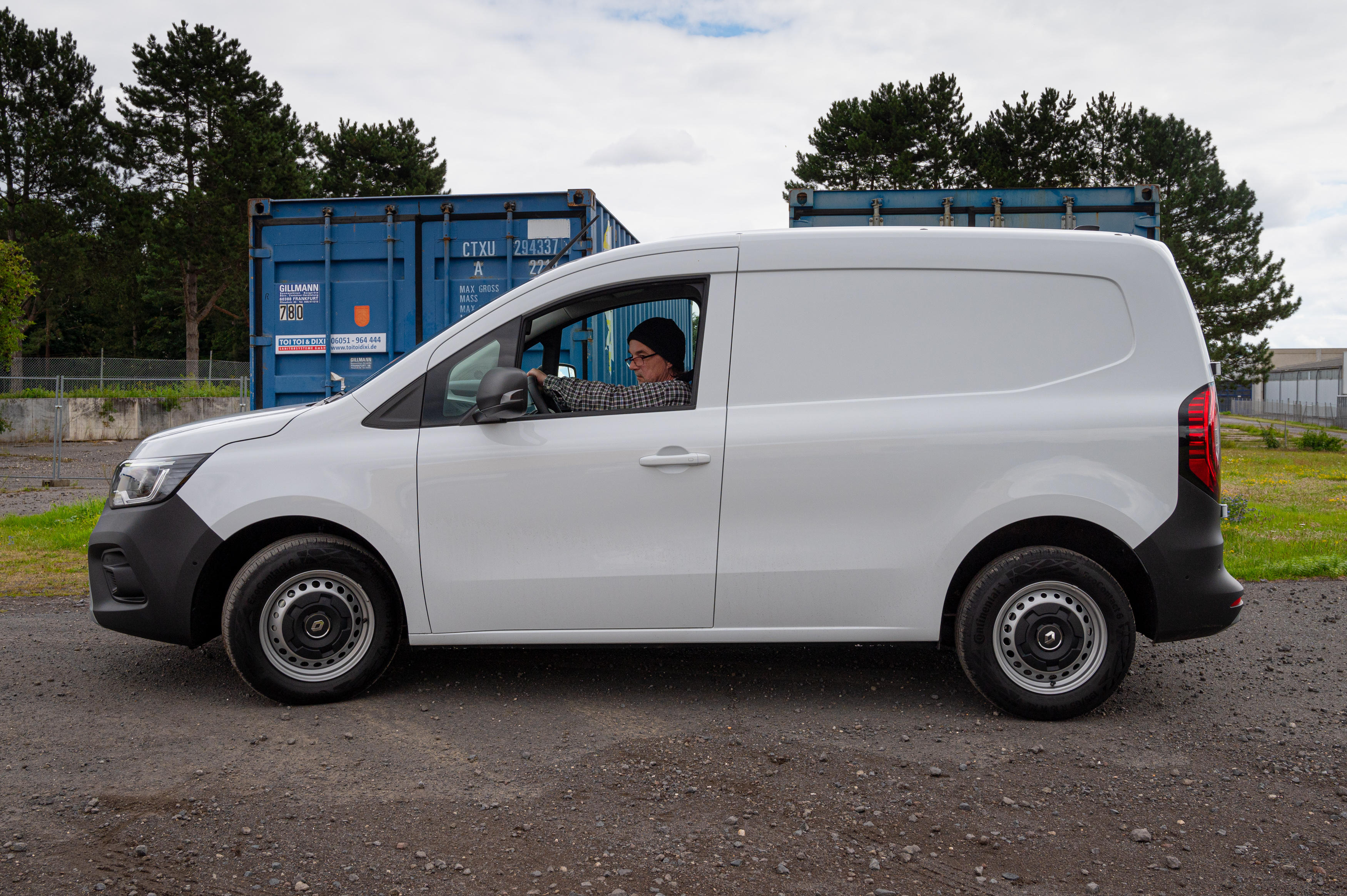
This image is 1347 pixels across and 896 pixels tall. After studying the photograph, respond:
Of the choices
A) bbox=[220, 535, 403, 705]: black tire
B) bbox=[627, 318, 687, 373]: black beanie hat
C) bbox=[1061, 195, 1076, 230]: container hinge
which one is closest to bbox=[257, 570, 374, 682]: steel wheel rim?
bbox=[220, 535, 403, 705]: black tire

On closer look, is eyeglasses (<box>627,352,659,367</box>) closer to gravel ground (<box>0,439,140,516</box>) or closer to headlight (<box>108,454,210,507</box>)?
headlight (<box>108,454,210,507</box>)

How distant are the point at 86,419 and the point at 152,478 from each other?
25343mm

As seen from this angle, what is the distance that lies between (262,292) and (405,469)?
5438 mm

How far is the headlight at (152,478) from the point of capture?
4.32 meters

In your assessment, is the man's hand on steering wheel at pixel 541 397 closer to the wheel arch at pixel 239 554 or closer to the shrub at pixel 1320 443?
the wheel arch at pixel 239 554

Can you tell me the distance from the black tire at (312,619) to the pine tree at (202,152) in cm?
4009

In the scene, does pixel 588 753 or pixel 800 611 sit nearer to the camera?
pixel 588 753

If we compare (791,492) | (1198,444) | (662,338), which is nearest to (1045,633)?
(1198,444)

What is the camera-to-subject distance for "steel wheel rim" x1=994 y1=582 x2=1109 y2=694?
164 inches

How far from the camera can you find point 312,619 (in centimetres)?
431

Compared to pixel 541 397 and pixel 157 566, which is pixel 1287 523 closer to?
pixel 541 397

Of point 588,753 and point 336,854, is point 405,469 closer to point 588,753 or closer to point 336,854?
point 588,753

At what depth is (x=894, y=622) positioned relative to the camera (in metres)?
4.22

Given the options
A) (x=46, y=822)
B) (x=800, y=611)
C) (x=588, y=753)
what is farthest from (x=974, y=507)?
(x=46, y=822)
